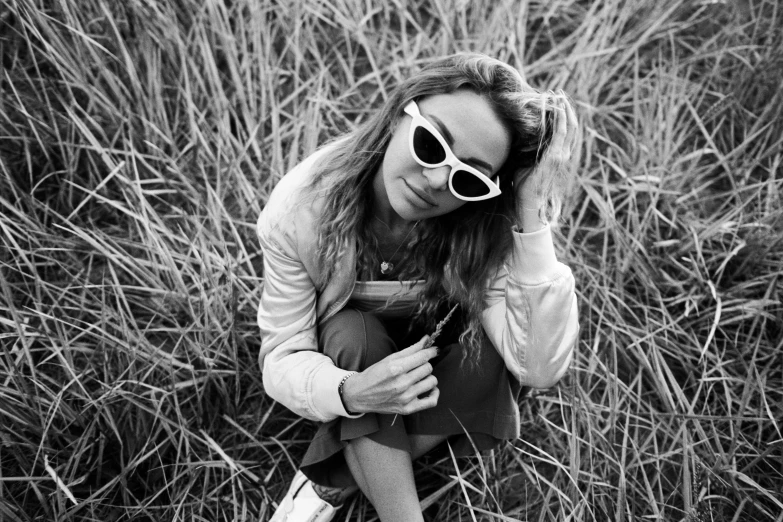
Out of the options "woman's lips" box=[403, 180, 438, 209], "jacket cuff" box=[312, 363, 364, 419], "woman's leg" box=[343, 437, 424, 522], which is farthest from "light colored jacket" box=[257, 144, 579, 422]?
"woman's lips" box=[403, 180, 438, 209]

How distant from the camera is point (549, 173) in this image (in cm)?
148

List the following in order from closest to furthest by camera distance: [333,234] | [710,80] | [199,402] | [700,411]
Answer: [333,234] → [199,402] → [700,411] → [710,80]

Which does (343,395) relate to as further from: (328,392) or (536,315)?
(536,315)

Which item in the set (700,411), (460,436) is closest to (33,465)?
(460,436)

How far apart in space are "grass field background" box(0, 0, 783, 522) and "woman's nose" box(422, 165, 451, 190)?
0.67 m

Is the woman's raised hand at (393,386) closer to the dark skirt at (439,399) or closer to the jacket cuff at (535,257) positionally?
the dark skirt at (439,399)

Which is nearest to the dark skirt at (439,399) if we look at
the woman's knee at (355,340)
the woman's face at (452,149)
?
the woman's knee at (355,340)

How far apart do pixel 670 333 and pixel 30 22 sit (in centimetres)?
208

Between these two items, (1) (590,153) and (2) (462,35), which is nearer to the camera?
(1) (590,153)

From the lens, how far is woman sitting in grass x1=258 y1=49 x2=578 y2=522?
1427mm

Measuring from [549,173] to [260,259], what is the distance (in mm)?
1004

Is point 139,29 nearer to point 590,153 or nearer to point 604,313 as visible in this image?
point 590,153

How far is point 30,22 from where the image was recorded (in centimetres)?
199

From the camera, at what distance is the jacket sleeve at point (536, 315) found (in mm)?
1552
